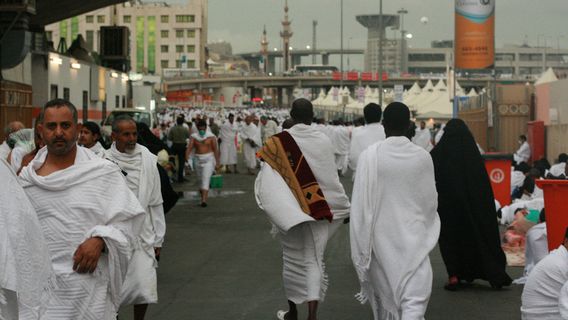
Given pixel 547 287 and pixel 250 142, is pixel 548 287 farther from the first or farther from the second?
pixel 250 142

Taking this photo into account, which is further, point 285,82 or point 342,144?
point 285,82

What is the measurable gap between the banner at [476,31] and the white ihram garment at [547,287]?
30.1m

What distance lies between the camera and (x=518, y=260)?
12.3 metres

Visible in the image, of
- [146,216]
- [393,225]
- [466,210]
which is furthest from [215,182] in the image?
[393,225]

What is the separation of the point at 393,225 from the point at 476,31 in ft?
100

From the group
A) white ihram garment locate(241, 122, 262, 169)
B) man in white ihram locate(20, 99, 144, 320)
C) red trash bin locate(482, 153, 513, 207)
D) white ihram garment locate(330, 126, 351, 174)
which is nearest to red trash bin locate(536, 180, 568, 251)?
man in white ihram locate(20, 99, 144, 320)

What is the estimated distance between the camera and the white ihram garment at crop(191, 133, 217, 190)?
19.5m

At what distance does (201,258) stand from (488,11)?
85.5 feet

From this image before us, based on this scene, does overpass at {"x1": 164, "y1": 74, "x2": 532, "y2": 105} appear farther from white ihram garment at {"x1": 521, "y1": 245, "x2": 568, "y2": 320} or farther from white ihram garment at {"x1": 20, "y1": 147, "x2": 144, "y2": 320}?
white ihram garment at {"x1": 20, "y1": 147, "x2": 144, "y2": 320}

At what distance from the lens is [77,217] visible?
5277mm

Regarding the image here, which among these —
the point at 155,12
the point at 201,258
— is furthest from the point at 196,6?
the point at 201,258

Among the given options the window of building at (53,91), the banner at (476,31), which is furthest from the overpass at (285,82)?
the window of building at (53,91)

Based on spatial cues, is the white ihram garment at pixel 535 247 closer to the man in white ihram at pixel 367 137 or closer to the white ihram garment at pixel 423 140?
the man in white ihram at pixel 367 137

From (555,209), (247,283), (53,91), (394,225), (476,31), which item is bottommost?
(247,283)
